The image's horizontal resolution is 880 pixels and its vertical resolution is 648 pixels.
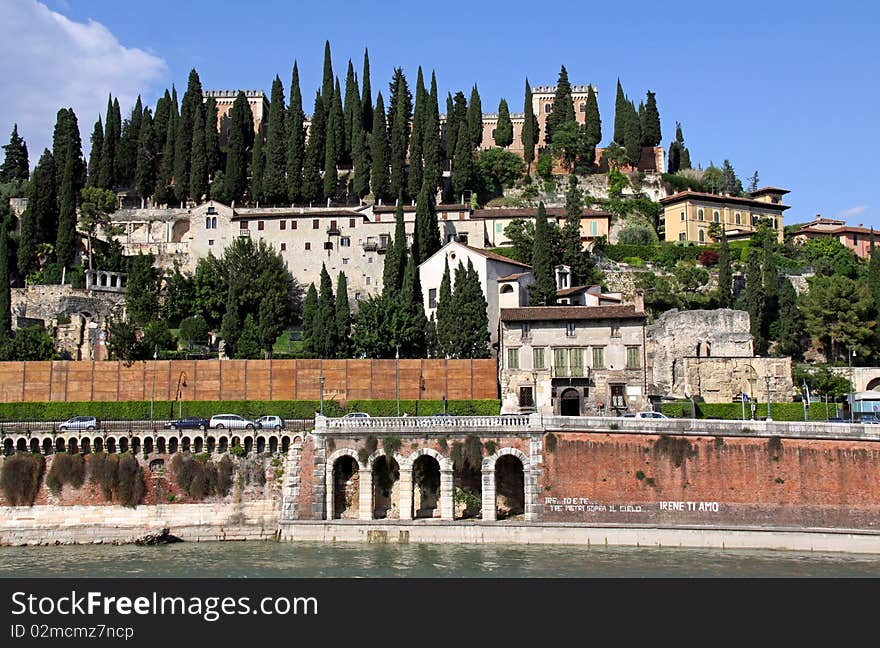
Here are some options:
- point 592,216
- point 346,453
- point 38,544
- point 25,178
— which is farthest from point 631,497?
point 25,178

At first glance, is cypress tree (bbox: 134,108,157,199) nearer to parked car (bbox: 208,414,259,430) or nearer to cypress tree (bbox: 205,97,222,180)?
cypress tree (bbox: 205,97,222,180)

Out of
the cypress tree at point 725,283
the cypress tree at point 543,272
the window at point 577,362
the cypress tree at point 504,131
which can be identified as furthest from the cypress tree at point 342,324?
the cypress tree at point 504,131

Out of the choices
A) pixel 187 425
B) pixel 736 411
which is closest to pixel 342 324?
pixel 187 425

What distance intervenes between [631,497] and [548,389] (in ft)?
46.3

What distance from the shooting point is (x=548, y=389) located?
52750 mm

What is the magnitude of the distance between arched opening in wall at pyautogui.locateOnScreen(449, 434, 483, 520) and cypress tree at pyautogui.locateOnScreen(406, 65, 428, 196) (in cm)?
4396

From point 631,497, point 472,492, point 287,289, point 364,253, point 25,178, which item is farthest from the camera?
point 25,178

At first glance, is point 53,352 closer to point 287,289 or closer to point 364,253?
point 287,289

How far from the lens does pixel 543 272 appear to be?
64.2 m

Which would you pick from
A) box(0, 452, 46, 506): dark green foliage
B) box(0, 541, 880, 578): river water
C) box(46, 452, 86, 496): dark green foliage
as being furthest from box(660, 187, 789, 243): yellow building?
box(0, 452, 46, 506): dark green foliage

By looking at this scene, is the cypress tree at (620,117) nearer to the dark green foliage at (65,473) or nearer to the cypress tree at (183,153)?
the cypress tree at (183,153)

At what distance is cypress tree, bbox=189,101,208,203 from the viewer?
83.7 metres

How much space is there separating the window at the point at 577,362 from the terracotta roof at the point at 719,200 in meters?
38.5

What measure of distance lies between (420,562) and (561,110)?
73.5m
